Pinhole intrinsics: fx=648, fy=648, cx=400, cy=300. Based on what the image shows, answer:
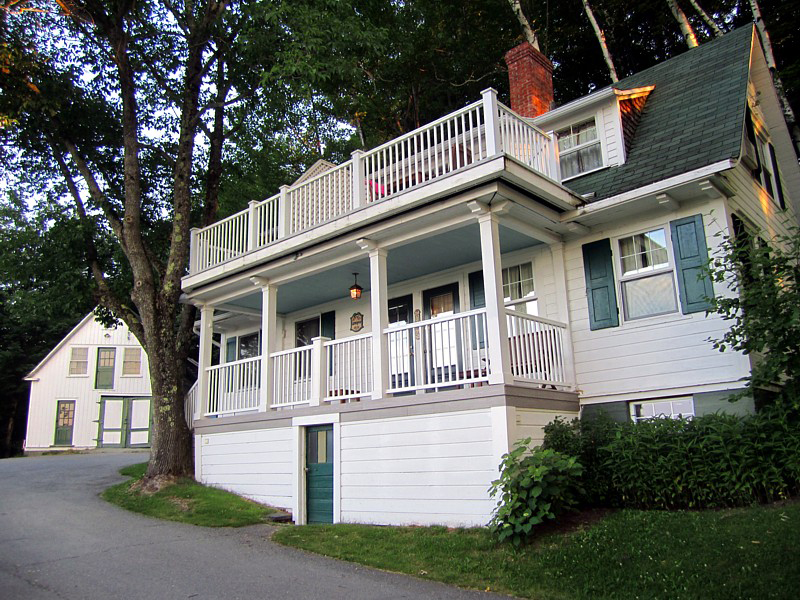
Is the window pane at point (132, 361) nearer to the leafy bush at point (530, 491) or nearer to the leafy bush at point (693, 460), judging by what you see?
the leafy bush at point (693, 460)

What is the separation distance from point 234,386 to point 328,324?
2901mm

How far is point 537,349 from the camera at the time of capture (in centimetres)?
999

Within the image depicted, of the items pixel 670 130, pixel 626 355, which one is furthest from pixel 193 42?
pixel 626 355

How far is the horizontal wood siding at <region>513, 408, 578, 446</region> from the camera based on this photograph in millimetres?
8914

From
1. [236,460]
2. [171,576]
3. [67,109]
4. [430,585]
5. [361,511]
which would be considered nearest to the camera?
[430,585]

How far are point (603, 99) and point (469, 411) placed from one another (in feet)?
20.7

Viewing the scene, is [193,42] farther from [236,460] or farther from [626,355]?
[626,355]

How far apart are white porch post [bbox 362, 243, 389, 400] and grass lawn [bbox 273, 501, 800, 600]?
8.39 ft

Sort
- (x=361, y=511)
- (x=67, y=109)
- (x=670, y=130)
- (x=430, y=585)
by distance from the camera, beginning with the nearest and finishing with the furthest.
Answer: (x=430, y=585) → (x=361, y=511) → (x=670, y=130) → (x=67, y=109)

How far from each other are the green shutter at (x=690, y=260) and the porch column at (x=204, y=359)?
9792 mm

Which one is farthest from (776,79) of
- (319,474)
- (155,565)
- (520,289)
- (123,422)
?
(123,422)

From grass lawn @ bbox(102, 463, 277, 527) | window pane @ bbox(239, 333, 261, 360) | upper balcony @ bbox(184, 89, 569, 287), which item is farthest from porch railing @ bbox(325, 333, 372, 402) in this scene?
window pane @ bbox(239, 333, 261, 360)

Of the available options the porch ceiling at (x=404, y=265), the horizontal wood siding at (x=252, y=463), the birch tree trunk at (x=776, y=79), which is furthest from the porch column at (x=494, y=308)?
the birch tree trunk at (x=776, y=79)

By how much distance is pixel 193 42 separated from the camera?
1520 cm
